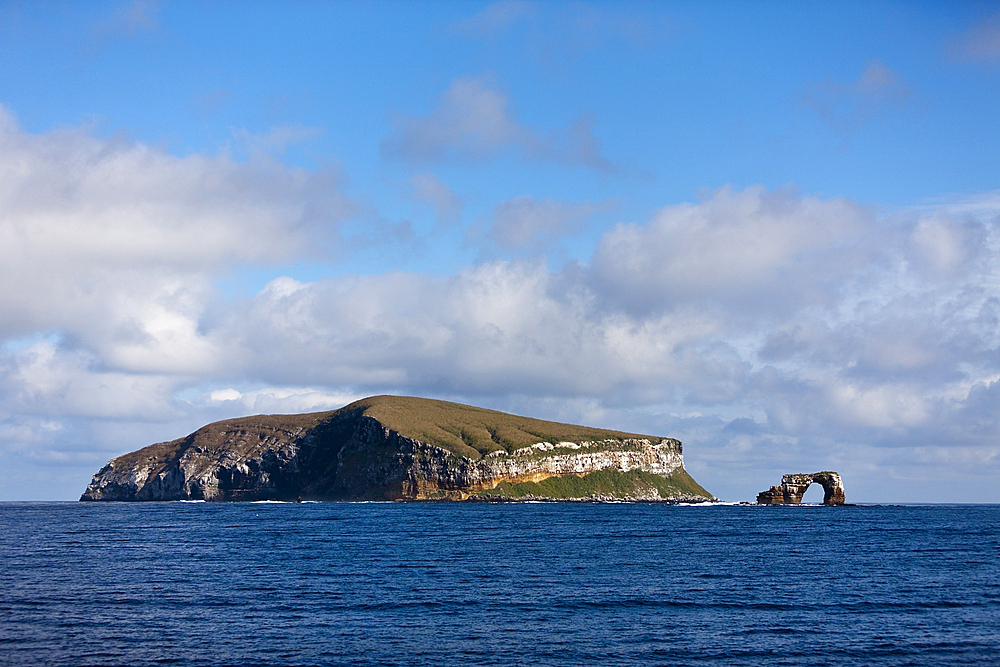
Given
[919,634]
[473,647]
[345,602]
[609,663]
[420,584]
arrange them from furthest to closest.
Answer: [420,584] → [345,602] → [919,634] → [473,647] → [609,663]

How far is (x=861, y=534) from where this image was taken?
125688mm

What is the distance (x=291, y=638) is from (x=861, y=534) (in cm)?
10883

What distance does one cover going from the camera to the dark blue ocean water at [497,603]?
141 ft

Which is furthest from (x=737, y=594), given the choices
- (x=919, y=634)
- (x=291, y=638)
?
(x=291, y=638)

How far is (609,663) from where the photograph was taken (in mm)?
40719

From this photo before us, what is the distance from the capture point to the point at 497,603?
186ft

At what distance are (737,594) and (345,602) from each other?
31.3 meters

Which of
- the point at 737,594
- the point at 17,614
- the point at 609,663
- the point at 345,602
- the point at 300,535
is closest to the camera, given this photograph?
the point at 609,663

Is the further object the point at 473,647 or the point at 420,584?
the point at 420,584

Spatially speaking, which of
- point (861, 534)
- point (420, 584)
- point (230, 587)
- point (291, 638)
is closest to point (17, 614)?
point (230, 587)

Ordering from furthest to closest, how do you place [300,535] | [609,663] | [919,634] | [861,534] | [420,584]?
[861,534], [300,535], [420,584], [919,634], [609,663]

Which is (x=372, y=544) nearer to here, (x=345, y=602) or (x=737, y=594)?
(x=345, y=602)

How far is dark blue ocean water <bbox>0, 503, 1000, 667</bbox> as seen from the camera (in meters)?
43.1

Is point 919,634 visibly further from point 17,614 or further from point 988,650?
point 17,614
